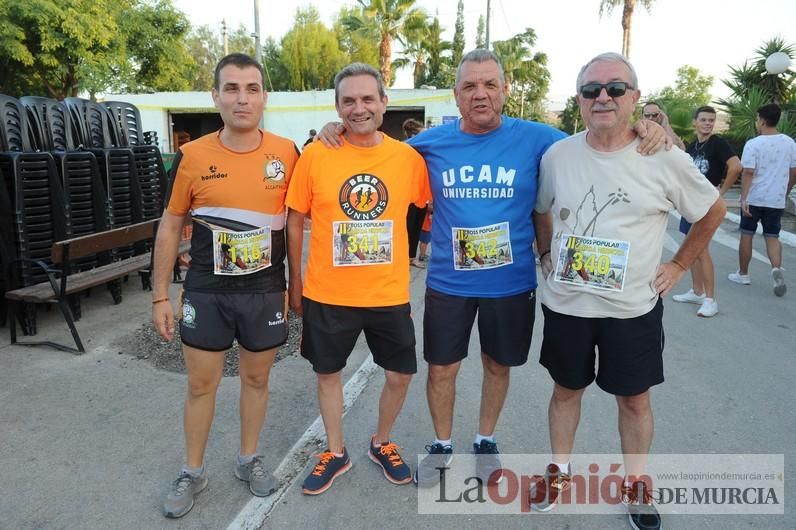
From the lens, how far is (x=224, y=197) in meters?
2.65

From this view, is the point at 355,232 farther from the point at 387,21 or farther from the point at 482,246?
the point at 387,21

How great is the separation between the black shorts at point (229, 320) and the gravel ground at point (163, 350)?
1691 mm

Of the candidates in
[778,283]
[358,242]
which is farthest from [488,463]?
[778,283]

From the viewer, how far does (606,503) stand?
2873mm

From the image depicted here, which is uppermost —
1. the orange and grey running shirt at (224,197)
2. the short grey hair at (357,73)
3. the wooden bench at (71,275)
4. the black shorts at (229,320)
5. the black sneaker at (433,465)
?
the short grey hair at (357,73)

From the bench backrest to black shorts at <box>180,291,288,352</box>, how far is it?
2601 millimetres

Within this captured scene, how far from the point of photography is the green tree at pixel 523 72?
170 feet

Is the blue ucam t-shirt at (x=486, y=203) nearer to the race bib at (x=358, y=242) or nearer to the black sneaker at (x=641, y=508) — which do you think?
the race bib at (x=358, y=242)

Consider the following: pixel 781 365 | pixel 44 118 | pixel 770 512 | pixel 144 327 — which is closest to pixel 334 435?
pixel 770 512

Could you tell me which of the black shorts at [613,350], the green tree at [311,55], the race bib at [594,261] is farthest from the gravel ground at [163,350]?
the green tree at [311,55]

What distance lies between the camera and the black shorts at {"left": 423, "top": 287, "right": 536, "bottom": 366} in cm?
287

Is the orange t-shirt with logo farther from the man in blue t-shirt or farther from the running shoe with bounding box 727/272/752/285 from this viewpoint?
the running shoe with bounding box 727/272/752/285

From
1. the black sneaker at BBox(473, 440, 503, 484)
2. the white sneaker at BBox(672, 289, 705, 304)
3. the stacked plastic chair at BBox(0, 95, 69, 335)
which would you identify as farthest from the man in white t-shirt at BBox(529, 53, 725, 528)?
the stacked plastic chair at BBox(0, 95, 69, 335)

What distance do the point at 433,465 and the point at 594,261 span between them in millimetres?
1422
